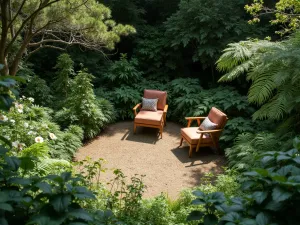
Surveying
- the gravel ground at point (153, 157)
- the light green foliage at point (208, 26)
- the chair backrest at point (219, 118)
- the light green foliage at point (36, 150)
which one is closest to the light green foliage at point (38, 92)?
the gravel ground at point (153, 157)

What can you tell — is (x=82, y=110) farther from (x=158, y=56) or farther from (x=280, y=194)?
(x=280, y=194)

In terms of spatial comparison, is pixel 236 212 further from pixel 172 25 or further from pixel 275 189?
pixel 172 25

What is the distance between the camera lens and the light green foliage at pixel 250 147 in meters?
4.54

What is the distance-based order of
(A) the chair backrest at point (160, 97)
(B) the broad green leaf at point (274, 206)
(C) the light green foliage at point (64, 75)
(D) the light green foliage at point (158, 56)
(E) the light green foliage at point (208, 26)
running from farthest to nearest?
(D) the light green foliage at point (158, 56), (E) the light green foliage at point (208, 26), (A) the chair backrest at point (160, 97), (C) the light green foliage at point (64, 75), (B) the broad green leaf at point (274, 206)

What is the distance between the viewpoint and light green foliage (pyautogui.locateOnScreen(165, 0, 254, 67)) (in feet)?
25.7

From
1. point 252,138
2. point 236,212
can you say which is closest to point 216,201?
point 236,212

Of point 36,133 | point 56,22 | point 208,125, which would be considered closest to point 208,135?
point 208,125

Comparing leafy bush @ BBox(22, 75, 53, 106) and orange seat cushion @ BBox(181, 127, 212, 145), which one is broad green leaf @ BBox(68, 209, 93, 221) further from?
leafy bush @ BBox(22, 75, 53, 106)

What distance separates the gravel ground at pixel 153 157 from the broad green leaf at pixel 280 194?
11.0 ft

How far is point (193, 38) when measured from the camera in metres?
8.19

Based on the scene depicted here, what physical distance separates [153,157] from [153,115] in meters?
1.22

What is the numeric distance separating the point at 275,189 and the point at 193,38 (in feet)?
Result: 23.4

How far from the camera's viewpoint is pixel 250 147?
4.91 m

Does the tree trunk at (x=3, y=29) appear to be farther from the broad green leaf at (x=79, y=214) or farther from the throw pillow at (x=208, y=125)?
the throw pillow at (x=208, y=125)
